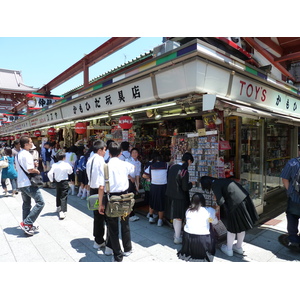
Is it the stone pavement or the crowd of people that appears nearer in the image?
the crowd of people

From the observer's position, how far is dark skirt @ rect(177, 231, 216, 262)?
3.39 meters

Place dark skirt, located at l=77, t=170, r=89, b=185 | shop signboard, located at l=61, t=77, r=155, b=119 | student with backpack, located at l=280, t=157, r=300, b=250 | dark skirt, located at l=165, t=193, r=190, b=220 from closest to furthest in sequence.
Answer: student with backpack, located at l=280, t=157, r=300, b=250, dark skirt, located at l=165, t=193, r=190, b=220, shop signboard, located at l=61, t=77, r=155, b=119, dark skirt, located at l=77, t=170, r=89, b=185

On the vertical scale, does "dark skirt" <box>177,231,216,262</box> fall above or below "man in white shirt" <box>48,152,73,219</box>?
below

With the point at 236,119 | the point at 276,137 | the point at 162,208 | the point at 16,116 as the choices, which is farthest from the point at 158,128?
the point at 16,116

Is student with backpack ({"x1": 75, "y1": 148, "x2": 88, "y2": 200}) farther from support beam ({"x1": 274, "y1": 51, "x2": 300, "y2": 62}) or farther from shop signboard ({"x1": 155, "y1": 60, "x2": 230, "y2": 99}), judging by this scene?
support beam ({"x1": 274, "y1": 51, "x2": 300, "y2": 62})

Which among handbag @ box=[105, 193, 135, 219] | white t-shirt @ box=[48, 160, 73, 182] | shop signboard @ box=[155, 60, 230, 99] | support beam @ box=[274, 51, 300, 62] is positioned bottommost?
handbag @ box=[105, 193, 135, 219]

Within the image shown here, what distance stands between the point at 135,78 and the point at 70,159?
4.36 meters

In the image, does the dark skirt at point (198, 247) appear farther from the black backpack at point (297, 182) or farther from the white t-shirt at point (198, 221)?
the black backpack at point (297, 182)

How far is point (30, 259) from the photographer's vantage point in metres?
3.79

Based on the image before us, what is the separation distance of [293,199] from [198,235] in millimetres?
2437

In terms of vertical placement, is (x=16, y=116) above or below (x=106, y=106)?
above

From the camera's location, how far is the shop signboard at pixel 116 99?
17.1ft

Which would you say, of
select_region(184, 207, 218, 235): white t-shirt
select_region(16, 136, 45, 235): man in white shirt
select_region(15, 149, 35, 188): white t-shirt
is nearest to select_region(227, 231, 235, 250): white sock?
select_region(184, 207, 218, 235): white t-shirt

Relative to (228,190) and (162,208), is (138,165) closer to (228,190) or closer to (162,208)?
(162,208)
